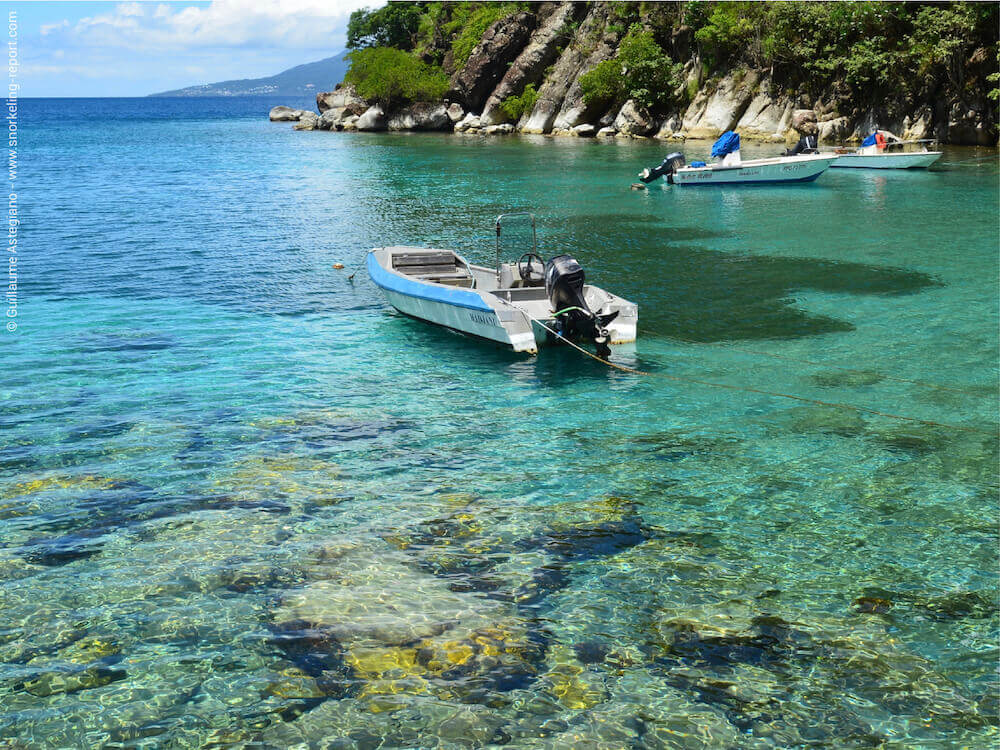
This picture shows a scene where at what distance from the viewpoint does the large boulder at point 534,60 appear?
8562 centimetres

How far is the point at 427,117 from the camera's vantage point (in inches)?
3597

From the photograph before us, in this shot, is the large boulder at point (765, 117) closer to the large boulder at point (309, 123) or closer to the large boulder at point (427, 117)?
the large boulder at point (427, 117)

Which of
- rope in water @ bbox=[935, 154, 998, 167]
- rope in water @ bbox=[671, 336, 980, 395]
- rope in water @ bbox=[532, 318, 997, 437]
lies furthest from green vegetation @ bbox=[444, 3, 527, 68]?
rope in water @ bbox=[532, 318, 997, 437]

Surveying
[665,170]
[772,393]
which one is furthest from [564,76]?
[772,393]

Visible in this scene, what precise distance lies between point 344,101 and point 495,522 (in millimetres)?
102994

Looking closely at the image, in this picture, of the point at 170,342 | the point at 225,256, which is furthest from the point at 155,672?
the point at 225,256

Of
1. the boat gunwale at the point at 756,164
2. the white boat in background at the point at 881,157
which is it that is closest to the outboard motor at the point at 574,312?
the boat gunwale at the point at 756,164

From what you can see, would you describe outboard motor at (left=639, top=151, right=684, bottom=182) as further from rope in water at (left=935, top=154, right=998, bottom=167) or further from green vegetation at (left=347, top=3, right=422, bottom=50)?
green vegetation at (left=347, top=3, right=422, bottom=50)

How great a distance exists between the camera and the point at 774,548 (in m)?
8.77

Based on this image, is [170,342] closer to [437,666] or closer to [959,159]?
[437,666]

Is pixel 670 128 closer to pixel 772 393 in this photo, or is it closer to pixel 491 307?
pixel 491 307

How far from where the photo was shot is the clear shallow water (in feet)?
21.1

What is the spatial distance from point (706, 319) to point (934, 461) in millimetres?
8230

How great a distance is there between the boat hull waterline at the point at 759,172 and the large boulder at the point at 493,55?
53.3 meters
